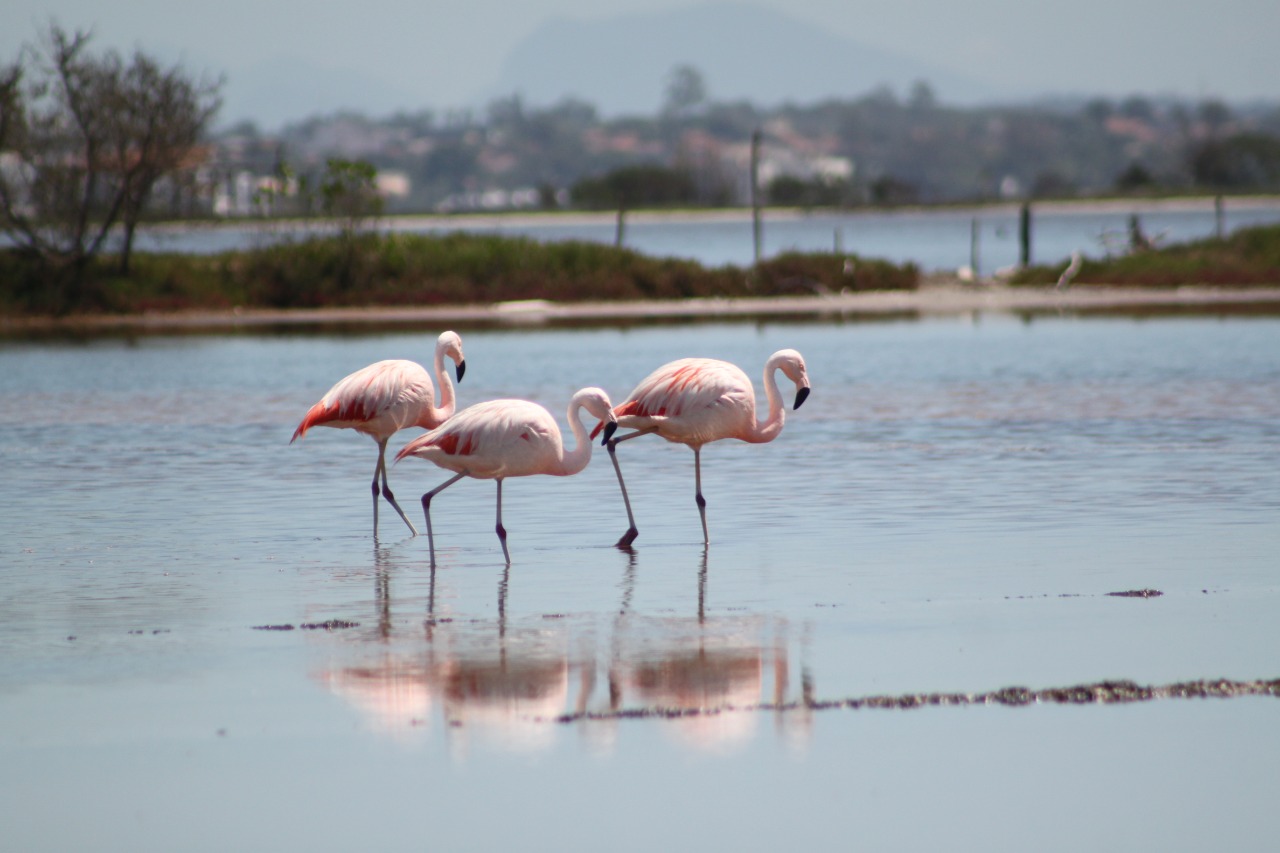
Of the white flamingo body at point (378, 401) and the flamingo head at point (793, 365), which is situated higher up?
the flamingo head at point (793, 365)

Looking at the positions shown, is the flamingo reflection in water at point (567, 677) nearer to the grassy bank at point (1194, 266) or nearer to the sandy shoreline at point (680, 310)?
the sandy shoreline at point (680, 310)

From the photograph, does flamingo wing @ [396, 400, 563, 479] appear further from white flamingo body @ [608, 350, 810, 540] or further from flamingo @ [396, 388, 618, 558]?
white flamingo body @ [608, 350, 810, 540]

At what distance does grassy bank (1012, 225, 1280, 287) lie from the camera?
4147cm

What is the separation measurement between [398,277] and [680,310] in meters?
6.40

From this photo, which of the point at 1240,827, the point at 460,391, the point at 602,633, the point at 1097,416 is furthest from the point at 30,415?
the point at 1240,827

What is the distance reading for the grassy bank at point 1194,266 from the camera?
4147 cm

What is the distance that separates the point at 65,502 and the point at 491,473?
14.7 feet

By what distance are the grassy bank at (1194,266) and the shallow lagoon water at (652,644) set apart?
25.6 meters

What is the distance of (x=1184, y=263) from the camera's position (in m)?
42.5

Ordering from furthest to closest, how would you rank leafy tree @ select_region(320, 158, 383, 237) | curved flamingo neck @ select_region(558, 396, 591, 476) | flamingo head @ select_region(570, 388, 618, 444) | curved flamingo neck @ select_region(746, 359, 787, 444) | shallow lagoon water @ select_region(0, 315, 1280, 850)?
leafy tree @ select_region(320, 158, 383, 237)
curved flamingo neck @ select_region(746, 359, 787, 444)
flamingo head @ select_region(570, 388, 618, 444)
curved flamingo neck @ select_region(558, 396, 591, 476)
shallow lagoon water @ select_region(0, 315, 1280, 850)

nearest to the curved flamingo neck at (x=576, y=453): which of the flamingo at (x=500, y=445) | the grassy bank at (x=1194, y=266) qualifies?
the flamingo at (x=500, y=445)

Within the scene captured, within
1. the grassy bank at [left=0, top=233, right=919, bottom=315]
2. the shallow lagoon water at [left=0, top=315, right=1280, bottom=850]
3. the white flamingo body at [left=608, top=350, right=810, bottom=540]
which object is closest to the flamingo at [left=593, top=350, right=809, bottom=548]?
the white flamingo body at [left=608, top=350, right=810, bottom=540]

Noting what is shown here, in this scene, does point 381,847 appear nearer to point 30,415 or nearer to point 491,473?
point 491,473

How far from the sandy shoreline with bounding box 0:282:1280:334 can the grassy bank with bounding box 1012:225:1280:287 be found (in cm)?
53
